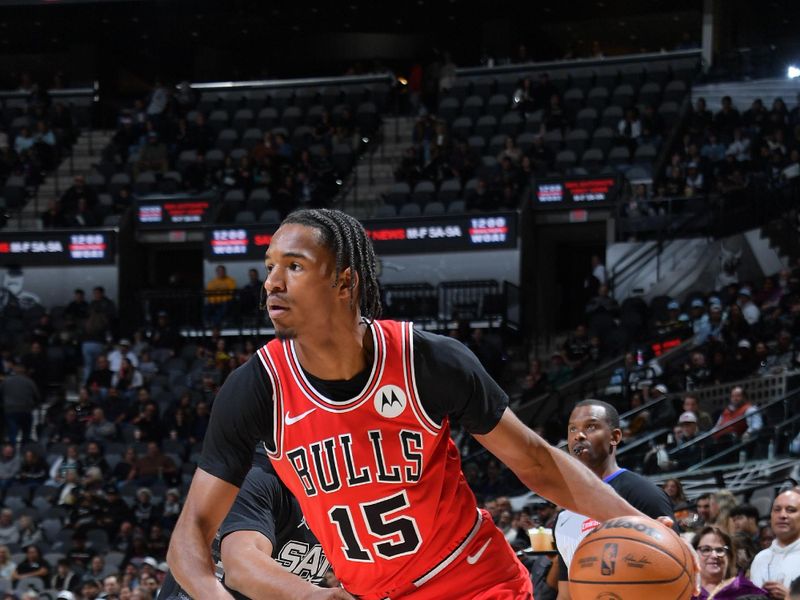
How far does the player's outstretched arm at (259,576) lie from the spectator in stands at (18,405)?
16380 millimetres

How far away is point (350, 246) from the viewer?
3.77 metres

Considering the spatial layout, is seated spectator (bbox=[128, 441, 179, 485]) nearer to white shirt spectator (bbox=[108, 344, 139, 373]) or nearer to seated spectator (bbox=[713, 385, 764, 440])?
white shirt spectator (bbox=[108, 344, 139, 373])

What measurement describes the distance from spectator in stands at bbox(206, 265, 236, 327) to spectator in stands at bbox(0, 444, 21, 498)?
4452 mm

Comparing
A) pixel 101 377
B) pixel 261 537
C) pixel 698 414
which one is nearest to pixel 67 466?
pixel 101 377

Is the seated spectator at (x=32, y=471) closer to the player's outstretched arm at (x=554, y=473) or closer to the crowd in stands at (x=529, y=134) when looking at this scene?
the crowd in stands at (x=529, y=134)

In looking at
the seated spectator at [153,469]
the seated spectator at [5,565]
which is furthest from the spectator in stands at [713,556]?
the seated spectator at [153,469]

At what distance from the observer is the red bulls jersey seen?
3732 millimetres

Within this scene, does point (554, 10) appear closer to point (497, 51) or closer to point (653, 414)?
point (497, 51)

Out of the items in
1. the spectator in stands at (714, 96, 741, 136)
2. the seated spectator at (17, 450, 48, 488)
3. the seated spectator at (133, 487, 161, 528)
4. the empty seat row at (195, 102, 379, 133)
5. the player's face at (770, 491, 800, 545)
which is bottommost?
the seated spectator at (133, 487, 161, 528)

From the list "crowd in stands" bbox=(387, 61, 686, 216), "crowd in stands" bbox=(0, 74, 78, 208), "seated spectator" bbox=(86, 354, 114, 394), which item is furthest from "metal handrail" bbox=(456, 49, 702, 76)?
"seated spectator" bbox=(86, 354, 114, 394)

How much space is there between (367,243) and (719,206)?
1799 centimetres

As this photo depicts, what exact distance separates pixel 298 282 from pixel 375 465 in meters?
0.58

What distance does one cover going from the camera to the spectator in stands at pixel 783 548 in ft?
25.5

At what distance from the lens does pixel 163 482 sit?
17.7 meters
